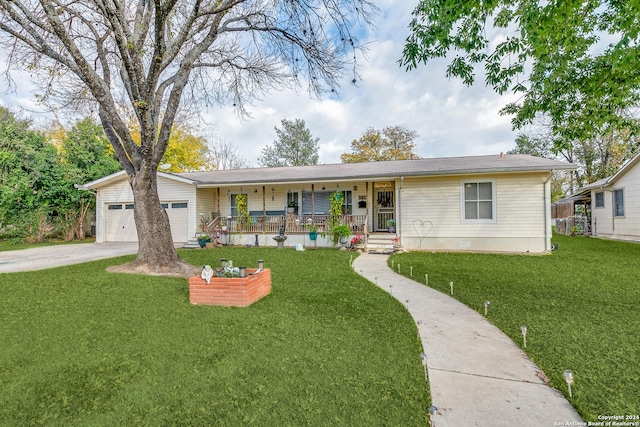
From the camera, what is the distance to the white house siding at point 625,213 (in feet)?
39.0

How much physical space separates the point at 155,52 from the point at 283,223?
24.2ft

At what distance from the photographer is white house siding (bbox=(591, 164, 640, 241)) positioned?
11.9 meters

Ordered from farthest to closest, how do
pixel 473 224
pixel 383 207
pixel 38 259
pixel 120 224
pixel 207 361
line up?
pixel 120 224
pixel 383 207
pixel 473 224
pixel 38 259
pixel 207 361

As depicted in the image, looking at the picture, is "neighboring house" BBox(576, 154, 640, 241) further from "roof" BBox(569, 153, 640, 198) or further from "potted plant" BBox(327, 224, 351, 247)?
"potted plant" BBox(327, 224, 351, 247)

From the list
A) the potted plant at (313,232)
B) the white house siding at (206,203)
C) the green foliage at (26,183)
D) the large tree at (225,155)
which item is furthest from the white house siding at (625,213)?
the large tree at (225,155)

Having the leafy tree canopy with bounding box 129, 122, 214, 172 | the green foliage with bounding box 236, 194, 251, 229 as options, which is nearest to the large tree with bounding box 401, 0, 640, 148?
the green foliage with bounding box 236, 194, 251, 229

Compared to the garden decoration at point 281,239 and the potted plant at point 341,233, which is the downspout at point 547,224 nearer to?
the potted plant at point 341,233

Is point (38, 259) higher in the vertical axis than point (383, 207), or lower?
lower

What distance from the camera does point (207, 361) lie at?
2.80 metres

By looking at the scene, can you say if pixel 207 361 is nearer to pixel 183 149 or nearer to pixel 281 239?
pixel 281 239

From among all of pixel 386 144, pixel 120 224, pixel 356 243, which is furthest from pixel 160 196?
pixel 386 144

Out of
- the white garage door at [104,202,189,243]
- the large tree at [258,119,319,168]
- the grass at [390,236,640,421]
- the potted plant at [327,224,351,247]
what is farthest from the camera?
the large tree at [258,119,319,168]

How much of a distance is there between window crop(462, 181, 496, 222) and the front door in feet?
10.1

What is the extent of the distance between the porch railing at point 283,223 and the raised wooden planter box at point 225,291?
7.08m
